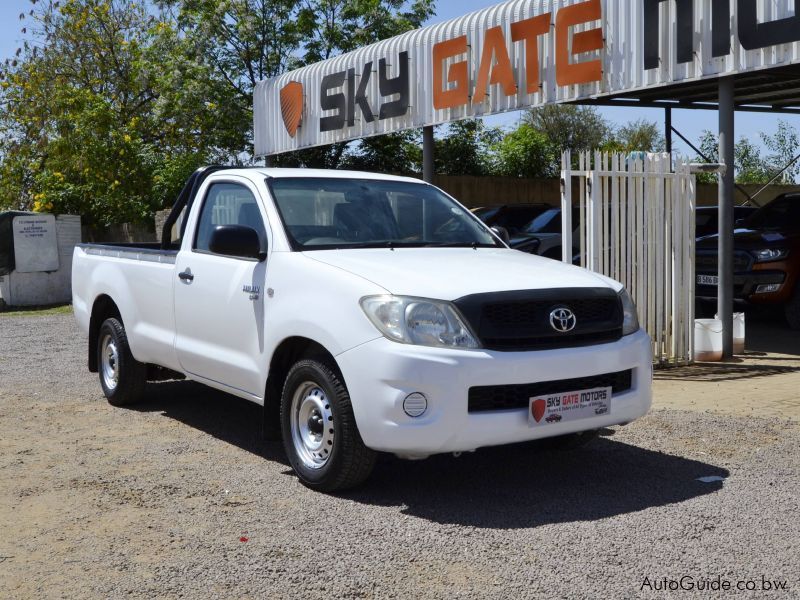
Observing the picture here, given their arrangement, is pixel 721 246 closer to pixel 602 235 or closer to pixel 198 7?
pixel 602 235

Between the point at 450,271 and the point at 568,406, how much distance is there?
3.24ft

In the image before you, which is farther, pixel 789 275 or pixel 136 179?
pixel 136 179

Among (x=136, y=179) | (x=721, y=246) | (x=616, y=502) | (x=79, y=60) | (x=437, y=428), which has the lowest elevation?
(x=616, y=502)

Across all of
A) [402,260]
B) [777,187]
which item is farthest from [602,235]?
[777,187]

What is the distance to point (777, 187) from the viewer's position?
28.0 meters

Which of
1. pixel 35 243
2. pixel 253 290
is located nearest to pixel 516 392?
pixel 253 290

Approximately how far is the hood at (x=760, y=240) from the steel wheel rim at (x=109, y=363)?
26.7 feet

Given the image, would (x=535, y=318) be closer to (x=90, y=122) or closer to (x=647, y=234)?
(x=647, y=234)

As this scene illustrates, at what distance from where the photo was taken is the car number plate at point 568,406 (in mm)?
5270

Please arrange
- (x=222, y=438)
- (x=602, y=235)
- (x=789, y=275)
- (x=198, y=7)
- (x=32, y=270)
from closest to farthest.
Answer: (x=222, y=438), (x=602, y=235), (x=789, y=275), (x=32, y=270), (x=198, y=7)

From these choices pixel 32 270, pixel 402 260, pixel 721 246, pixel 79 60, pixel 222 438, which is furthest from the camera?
pixel 79 60

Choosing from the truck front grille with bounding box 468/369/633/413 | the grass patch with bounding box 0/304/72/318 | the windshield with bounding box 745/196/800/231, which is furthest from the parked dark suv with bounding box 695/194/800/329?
the grass patch with bounding box 0/304/72/318

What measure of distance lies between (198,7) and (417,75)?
14.3 m

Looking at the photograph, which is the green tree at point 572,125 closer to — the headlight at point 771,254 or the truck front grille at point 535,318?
the headlight at point 771,254
